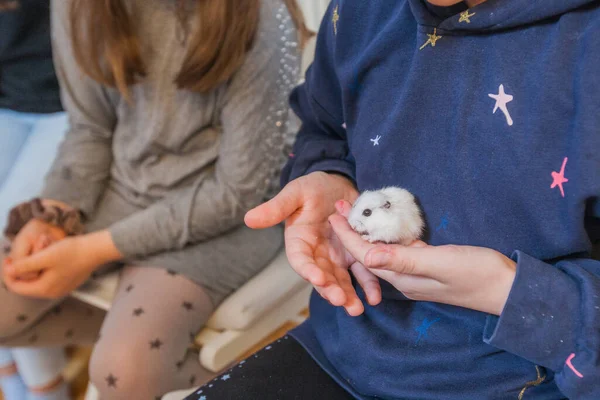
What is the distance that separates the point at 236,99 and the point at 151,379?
1.38 ft

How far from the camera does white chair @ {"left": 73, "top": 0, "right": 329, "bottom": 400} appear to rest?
833mm

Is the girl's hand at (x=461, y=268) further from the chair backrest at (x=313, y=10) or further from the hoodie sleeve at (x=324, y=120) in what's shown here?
the chair backrest at (x=313, y=10)

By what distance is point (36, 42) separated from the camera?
3.88ft

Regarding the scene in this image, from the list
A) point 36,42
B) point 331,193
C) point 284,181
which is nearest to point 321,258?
point 331,193

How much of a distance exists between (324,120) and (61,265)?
0.45m

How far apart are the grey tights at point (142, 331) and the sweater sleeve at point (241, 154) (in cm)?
6

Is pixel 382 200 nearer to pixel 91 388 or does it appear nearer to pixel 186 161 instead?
pixel 186 161

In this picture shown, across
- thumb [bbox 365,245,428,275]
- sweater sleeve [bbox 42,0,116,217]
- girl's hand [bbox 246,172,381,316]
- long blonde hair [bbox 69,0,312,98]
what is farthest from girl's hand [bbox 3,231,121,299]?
thumb [bbox 365,245,428,275]

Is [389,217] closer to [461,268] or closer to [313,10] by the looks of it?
[461,268]

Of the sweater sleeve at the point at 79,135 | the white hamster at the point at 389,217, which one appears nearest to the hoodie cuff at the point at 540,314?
the white hamster at the point at 389,217

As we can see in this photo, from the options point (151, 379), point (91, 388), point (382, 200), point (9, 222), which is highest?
point (382, 200)

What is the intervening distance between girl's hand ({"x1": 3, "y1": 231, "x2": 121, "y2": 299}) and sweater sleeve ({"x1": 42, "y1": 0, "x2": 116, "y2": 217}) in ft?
0.35

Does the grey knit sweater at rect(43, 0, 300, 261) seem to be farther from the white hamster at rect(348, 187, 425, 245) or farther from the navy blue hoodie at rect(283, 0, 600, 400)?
the white hamster at rect(348, 187, 425, 245)

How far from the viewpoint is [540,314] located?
1.41ft
